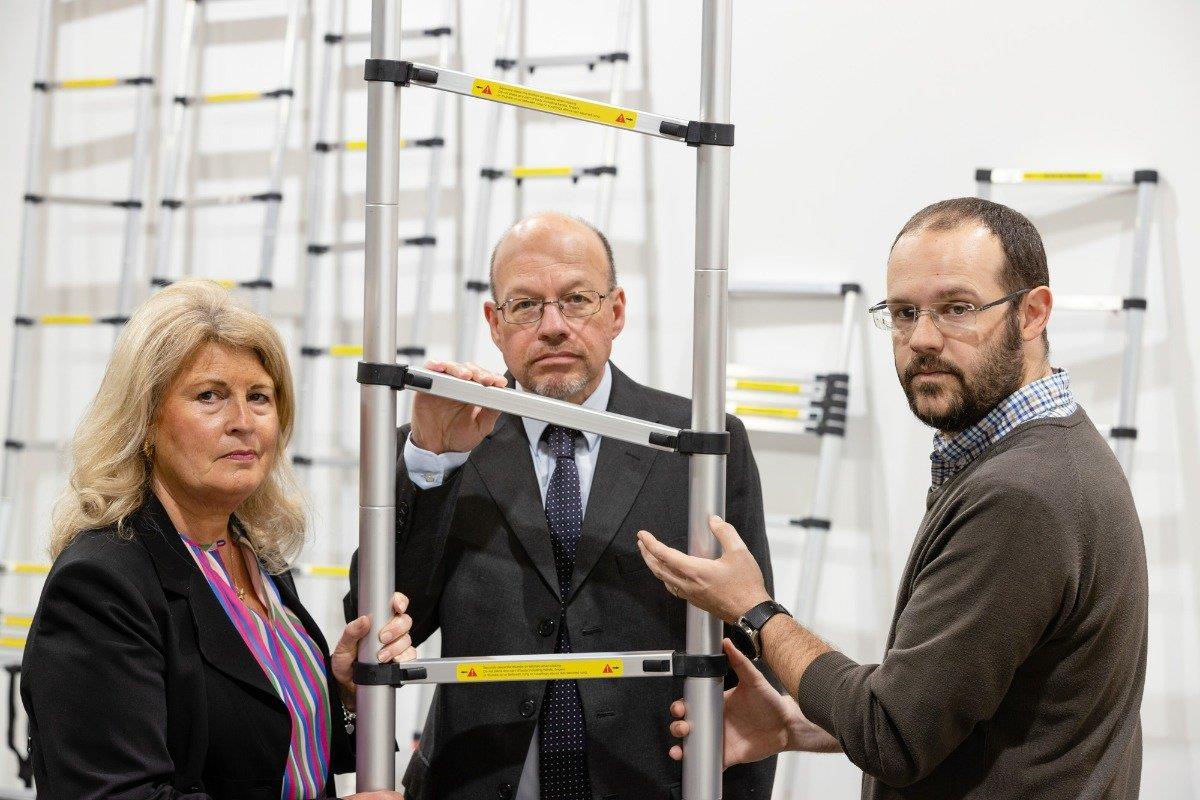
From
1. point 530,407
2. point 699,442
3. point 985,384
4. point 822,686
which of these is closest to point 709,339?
point 699,442

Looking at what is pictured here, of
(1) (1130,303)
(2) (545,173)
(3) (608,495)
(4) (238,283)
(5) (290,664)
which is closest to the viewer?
(5) (290,664)

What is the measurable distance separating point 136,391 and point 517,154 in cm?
229

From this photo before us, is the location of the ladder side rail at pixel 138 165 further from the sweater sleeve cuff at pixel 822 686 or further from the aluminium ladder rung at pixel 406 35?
the sweater sleeve cuff at pixel 822 686

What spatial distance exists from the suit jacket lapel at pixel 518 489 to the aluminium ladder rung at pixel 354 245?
1.86 m

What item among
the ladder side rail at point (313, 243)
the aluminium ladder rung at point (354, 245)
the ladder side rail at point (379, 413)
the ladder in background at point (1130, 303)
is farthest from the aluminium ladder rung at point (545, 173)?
the ladder side rail at point (379, 413)

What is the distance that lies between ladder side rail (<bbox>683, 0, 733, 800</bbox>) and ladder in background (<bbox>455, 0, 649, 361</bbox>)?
1887 mm

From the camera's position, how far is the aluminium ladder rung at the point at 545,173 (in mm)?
3573

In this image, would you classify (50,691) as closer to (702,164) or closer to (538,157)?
(702,164)

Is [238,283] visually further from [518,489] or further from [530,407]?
[530,407]

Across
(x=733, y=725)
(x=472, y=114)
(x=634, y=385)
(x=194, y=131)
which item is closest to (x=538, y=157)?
(x=472, y=114)

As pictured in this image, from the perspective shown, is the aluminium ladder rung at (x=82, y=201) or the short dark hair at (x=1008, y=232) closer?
the short dark hair at (x=1008, y=232)

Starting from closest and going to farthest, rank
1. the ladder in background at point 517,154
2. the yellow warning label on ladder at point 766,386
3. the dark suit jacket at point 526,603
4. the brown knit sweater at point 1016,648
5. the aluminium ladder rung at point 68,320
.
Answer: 1. the brown knit sweater at point 1016,648
2. the dark suit jacket at point 526,603
3. the yellow warning label on ladder at point 766,386
4. the ladder in background at point 517,154
5. the aluminium ladder rung at point 68,320

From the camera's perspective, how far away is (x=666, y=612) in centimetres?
190

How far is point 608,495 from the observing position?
1.94 meters
